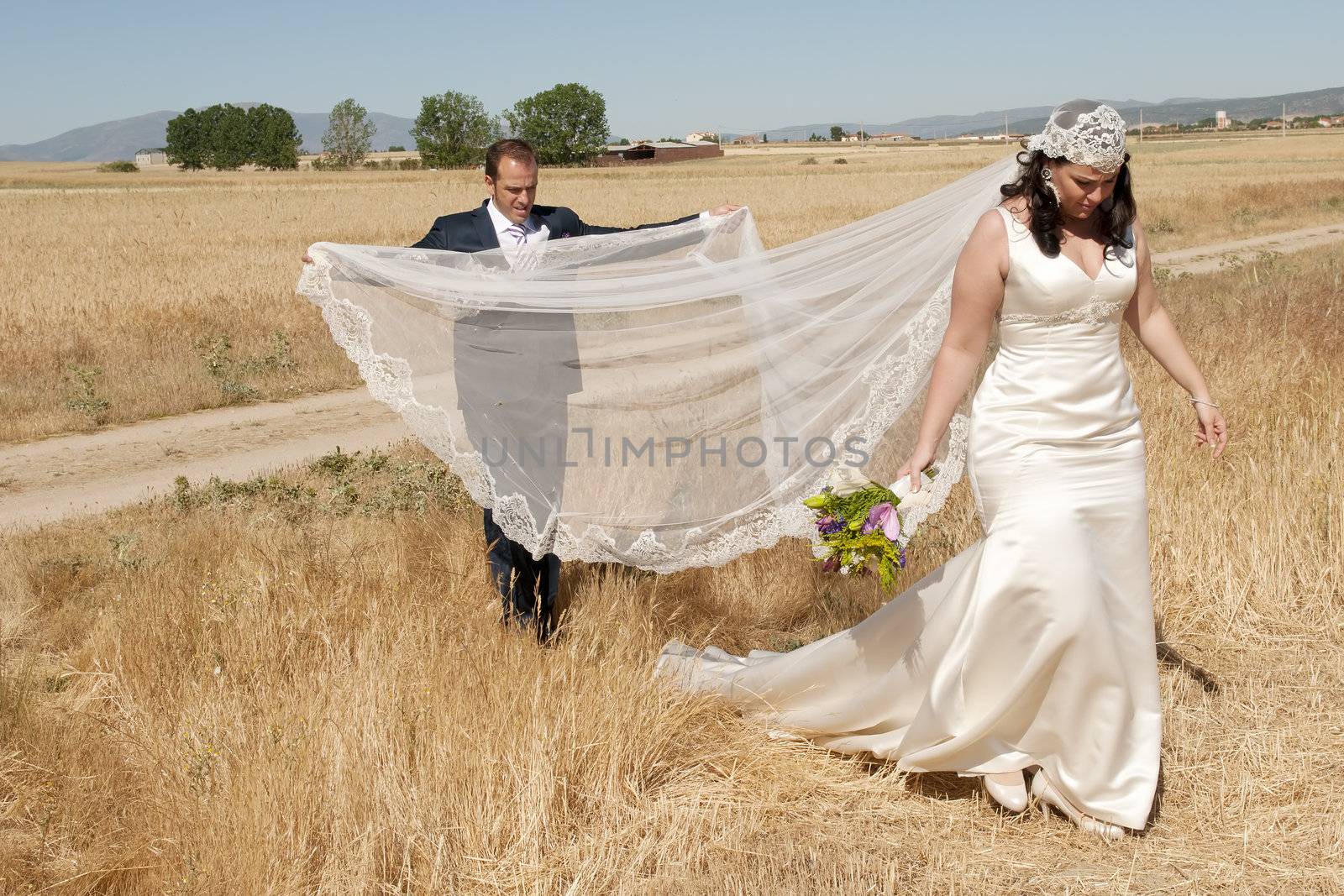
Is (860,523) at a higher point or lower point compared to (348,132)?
lower

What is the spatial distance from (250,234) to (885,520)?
27128mm

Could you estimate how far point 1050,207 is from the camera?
379 cm

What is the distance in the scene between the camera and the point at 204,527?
6676 mm

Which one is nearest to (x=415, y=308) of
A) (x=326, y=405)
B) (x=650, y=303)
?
(x=650, y=303)

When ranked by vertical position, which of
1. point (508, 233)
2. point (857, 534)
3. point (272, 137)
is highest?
point (272, 137)

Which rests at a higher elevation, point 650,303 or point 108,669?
point 650,303

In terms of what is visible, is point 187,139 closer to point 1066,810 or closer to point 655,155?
point 655,155

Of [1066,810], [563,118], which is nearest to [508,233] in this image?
[1066,810]

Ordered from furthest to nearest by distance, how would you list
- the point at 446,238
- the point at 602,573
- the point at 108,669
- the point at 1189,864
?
the point at 602,573, the point at 446,238, the point at 108,669, the point at 1189,864

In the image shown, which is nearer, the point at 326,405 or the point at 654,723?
the point at 654,723

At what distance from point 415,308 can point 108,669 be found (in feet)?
6.47

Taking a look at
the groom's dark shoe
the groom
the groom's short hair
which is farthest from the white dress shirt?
the groom's dark shoe

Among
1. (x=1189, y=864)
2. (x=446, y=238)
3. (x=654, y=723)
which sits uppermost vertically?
(x=446, y=238)

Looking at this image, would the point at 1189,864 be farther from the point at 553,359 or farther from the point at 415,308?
the point at 415,308
